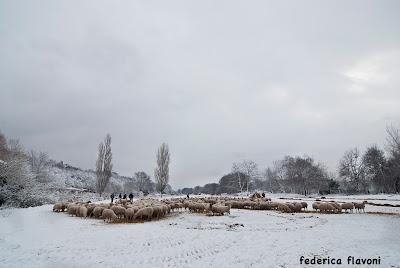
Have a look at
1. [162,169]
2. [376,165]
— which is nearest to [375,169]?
[376,165]

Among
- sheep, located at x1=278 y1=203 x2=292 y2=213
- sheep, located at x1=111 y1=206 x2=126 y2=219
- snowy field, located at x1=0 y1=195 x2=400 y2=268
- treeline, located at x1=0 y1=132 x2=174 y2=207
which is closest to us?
snowy field, located at x1=0 y1=195 x2=400 y2=268

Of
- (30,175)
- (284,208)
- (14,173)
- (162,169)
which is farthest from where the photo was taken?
(162,169)

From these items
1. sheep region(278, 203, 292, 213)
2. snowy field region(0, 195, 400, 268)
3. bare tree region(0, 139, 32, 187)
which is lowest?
snowy field region(0, 195, 400, 268)

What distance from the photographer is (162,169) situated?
68875mm

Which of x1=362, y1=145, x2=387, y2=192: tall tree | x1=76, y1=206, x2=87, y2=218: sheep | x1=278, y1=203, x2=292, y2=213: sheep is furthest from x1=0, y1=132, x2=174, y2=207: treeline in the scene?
x1=362, y1=145, x2=387, y2=192: tall tree

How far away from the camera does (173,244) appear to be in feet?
43.5

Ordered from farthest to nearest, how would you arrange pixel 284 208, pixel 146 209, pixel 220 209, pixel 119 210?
1. pixel 284 208
2. pixel 220 209
3. pixel 119 210
4. pixel 146 209

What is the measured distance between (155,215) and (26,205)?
71.0ft

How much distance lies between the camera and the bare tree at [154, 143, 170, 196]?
6888cm

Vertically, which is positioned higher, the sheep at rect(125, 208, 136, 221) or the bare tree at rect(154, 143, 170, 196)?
the bare tree at rect(154, 143, 170, 196)

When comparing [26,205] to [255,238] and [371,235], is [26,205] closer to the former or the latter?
[255,238]

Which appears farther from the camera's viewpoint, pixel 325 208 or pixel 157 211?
pixel 325 208

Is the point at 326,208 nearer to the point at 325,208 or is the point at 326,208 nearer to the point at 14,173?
the point at 325,208

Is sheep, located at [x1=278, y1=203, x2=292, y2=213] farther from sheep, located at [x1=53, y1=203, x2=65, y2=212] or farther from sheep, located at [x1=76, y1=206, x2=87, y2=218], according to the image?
sheep, located at [x1=53, y1=203, x2=65, y2=212]
